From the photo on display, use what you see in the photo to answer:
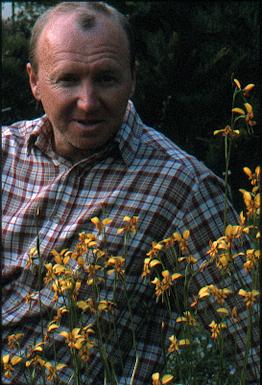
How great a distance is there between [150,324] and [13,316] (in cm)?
43

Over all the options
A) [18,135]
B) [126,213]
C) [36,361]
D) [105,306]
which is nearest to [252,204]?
[105,306]

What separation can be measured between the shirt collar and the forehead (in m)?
0.25

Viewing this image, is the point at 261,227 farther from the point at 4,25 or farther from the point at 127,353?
the point at 4,25

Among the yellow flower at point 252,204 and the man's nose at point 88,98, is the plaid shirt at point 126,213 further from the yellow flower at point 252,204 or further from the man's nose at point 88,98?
the yellow flower at point 252,204

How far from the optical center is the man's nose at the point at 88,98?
8.40ft

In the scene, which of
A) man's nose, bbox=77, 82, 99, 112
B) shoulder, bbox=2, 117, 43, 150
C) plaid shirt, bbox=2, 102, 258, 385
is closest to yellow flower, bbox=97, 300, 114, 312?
plaid shirt, bbox=2, 102, 258, 385

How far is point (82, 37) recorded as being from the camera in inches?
102

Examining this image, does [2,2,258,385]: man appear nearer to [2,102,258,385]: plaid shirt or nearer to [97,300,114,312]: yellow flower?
[2,102,258,385]: plaid shirt

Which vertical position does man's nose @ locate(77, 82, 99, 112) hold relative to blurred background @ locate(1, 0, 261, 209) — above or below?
above

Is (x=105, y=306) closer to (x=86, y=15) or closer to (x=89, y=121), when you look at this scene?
(x=89, y=121)

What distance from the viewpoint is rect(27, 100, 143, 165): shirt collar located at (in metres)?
2.69

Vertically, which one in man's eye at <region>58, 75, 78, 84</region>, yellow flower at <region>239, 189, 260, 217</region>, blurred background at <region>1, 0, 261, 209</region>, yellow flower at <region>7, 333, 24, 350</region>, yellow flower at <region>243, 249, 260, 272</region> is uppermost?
yellow flower at <region>239, 189, 260, 217</region>

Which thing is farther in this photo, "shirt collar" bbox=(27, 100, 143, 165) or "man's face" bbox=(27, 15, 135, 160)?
"shirt collar" bbox=(27, 100, 143, 165)

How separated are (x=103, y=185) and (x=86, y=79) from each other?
1.16 ft
